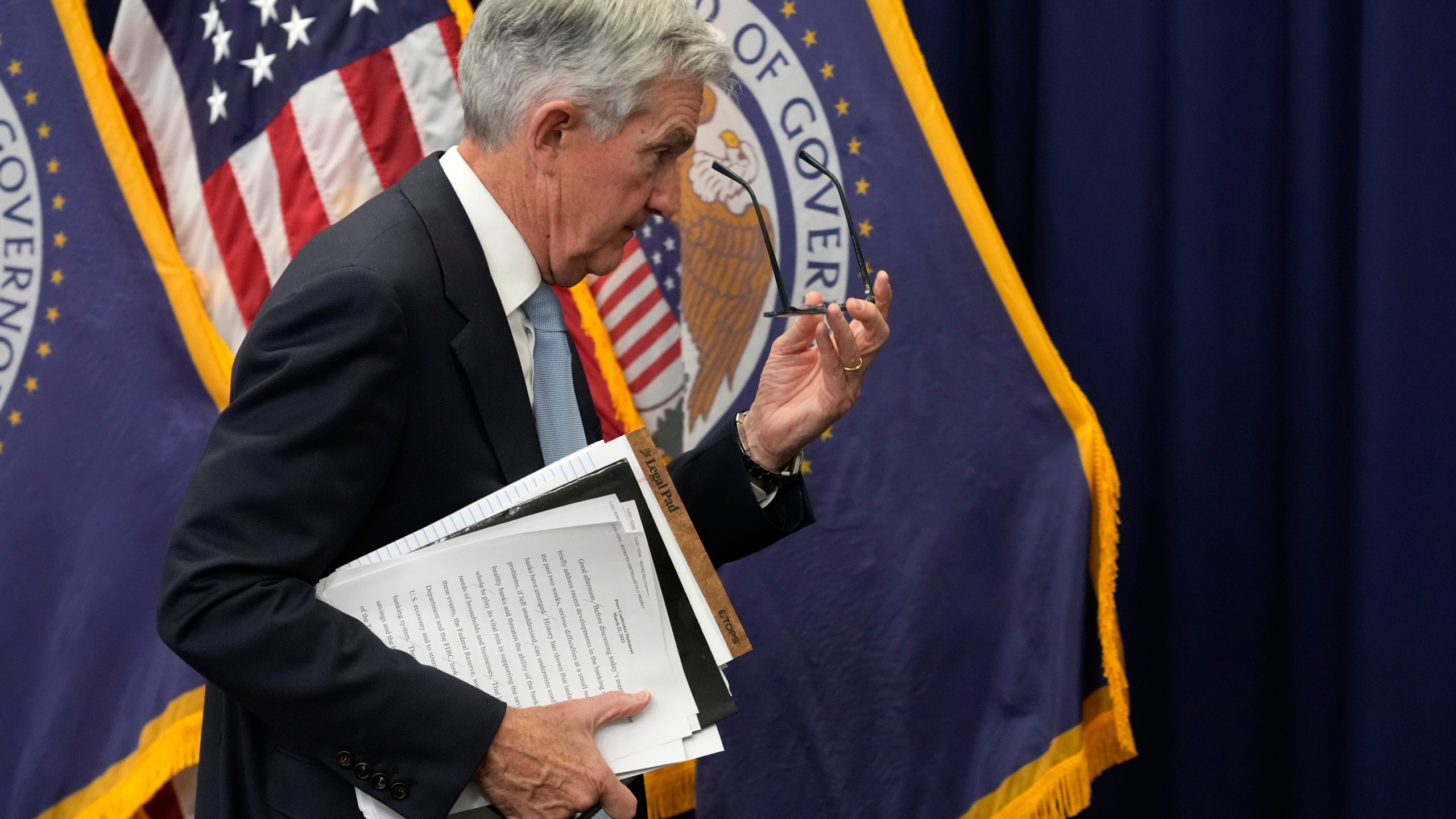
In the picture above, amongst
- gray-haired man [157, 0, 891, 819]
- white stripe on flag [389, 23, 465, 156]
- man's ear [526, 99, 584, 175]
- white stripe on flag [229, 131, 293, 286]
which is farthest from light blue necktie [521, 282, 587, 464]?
white stripe on flag [229, 131, 293, 286]

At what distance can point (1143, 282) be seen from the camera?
5.96 feet

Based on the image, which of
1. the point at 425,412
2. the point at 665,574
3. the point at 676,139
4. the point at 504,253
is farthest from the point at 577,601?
the point at 676,139

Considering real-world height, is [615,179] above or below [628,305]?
above

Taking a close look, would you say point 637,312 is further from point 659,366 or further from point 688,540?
point 688,540

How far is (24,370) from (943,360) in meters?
1.38

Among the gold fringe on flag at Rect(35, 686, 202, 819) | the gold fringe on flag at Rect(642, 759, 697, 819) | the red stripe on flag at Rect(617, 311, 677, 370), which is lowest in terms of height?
the gold fringe on flag at Rect(642, 759, 697, 819)

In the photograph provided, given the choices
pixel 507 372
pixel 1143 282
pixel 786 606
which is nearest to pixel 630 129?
pixel 507 372

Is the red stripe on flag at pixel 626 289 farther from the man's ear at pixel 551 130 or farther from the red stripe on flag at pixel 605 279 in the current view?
the man's ear at pixel 551 130

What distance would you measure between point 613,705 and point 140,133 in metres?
1.52

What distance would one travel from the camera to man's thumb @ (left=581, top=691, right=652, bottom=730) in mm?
892

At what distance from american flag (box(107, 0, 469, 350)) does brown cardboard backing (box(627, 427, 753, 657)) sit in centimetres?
104

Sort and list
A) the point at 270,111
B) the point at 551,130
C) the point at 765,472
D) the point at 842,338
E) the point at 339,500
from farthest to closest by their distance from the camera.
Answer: the point at 270,111 → the point at 765,472 → the point at 842,338 → the point at 551,130 → the point at 339,500

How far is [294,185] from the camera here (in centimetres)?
182

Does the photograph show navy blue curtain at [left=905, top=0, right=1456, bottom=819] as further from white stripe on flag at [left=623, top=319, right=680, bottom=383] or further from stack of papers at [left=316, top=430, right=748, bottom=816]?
stack of papers at [left=316, top=430, right=748, bottom=816]
